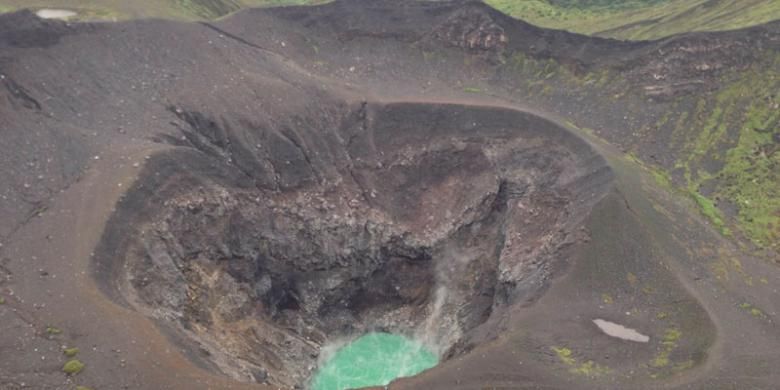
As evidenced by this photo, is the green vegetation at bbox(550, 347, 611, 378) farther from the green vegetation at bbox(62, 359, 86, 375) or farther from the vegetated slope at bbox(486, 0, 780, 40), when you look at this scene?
the vegetated slope at bbox(486, 0, 780, 40)

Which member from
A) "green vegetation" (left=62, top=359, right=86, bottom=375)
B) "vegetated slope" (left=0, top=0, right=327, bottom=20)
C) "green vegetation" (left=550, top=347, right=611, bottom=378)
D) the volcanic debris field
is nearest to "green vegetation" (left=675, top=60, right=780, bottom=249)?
the volcanic debris field

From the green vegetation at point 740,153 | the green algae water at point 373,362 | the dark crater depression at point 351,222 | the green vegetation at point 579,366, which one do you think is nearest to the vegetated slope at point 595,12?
the green vegetation at point 740,153

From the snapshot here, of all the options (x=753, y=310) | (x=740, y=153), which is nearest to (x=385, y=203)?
(x=753, y=310)

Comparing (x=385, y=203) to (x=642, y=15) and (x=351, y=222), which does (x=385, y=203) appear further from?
(x=642, y=15)

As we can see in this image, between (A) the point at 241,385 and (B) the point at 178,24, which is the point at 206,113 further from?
(A) the point at 241,385

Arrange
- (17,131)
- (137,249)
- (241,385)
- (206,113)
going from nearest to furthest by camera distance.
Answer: (241,385)
(137,249)
(17,131)
(206,113)

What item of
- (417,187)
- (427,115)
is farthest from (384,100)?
(417,187)
